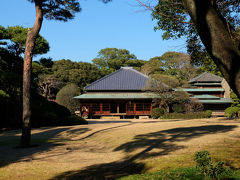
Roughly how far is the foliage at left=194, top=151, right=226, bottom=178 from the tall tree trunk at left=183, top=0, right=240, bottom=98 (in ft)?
7.32

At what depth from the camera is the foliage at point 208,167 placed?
5.19m

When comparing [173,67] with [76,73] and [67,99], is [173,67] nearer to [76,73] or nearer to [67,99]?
[76,73]

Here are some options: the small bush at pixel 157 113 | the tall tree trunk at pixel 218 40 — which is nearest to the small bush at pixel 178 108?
the small bush at pixel 157 113

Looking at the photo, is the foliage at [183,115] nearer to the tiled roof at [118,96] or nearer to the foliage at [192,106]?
the foliage at [192,106]

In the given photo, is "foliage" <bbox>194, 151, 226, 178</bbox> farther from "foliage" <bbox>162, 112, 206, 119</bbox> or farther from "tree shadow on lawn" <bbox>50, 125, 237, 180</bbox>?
"foliage" <bbox>162, 112, 206, 119</bbox>

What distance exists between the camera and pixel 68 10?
44.7ft

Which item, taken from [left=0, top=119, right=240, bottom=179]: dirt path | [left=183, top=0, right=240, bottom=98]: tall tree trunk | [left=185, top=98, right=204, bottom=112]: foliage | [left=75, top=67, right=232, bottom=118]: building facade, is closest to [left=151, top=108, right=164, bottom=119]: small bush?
[left=75, top=67, right=232, bottom=118]: building facade

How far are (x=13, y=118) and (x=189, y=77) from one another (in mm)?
46967

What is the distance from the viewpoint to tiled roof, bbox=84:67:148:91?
3678 cm

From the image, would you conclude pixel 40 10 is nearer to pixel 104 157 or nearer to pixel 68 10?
pixel 68 10

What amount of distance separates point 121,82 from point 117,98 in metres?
4.70

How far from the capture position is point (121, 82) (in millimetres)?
38094

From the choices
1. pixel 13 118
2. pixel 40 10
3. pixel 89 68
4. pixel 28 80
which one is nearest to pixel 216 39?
pixel 28 80

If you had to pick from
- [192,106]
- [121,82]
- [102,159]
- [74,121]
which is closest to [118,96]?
[121,82]
